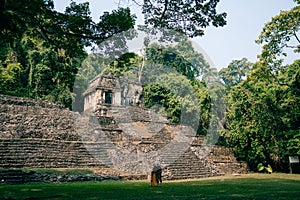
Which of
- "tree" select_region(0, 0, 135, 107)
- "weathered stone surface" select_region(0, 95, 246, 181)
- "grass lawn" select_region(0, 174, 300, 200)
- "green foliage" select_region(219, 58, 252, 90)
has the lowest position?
"grass lawn" select_region(0, 174, 300, 200)

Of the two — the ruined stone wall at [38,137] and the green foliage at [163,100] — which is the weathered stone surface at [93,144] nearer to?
the ruined stone wall at [38,137]

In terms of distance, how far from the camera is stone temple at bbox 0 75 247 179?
13.0 m

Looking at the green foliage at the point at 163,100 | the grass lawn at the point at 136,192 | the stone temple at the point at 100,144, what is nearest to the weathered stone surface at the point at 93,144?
the stone temple at the point at 100,144

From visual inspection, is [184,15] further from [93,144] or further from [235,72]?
[235,72]

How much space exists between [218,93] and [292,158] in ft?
66.6

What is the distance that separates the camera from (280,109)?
18625mm

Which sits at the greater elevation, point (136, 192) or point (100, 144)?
point (100, 144)

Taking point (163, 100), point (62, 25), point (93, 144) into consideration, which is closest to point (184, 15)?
point (62, 25)

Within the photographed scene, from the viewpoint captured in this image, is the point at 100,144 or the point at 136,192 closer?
the point at 136,192

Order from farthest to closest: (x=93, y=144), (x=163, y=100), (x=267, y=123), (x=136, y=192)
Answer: (x=163, y=100) < (x=267, y=123) < (x=93, y=144) < (x=136, y=192)

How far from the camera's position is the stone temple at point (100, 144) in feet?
42.7

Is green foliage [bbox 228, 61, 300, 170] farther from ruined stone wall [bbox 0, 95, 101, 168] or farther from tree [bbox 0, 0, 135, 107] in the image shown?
tree [bbox 0, 0, 135, 107]

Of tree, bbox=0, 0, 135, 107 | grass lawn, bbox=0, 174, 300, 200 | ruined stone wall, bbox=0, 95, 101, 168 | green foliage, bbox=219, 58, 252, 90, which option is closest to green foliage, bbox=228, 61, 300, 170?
grass lawn, bbox=0, 174, 300, 200

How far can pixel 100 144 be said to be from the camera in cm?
1520
